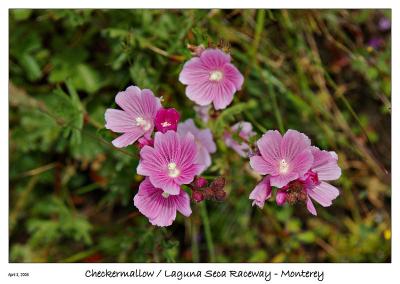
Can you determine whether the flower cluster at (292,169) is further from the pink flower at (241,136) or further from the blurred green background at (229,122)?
the blurred green background at (229,122)

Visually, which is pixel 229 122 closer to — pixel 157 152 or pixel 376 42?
pixel 157 152

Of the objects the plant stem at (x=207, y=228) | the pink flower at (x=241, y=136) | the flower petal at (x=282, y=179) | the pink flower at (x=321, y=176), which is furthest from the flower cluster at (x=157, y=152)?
the plant stem at (x=207, y=228)

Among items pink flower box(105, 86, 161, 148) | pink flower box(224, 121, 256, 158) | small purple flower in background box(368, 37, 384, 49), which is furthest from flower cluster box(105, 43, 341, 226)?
small purple flower in background box(368, 37, 384, 49)

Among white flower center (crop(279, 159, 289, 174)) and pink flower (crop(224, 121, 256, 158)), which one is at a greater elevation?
pink flower (crop(224, 121, 256, 158))

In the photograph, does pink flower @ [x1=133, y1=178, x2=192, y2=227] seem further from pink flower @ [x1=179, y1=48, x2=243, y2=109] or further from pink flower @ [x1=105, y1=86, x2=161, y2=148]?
pink flower @ [x1=179, y1=48, x2=243, y2=109]

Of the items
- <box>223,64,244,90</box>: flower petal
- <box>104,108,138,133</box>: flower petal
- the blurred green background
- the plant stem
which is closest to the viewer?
<box>104,108,138,133</box>: flower petal
